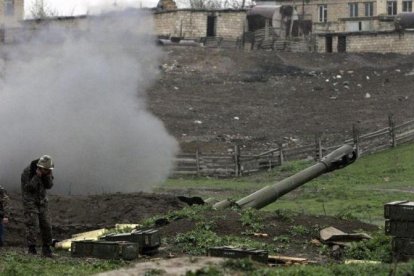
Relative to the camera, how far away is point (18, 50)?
3073 cm

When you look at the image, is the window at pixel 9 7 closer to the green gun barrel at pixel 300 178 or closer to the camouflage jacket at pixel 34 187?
the green gun barrel at pixel 300 178

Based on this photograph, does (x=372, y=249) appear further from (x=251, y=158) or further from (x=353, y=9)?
(x=353, y=9)


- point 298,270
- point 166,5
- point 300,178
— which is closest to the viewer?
point 298,270

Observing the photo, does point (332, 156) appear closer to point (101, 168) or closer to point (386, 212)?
point (386, 212)

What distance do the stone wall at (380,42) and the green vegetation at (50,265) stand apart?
5628 cm

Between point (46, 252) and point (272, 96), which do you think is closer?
point (46, 252)

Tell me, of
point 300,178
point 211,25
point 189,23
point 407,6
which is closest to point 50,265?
point 300,178

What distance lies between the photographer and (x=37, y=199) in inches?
627

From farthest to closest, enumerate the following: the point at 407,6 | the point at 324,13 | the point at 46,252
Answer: the point at 324,13 < the point at 407,6 < the point at 46,252

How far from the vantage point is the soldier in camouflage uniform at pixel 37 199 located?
621 inches

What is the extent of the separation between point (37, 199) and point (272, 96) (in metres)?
41.5

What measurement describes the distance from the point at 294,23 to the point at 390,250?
64.6 metres

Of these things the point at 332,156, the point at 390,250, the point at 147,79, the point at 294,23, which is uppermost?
the point at 294,23

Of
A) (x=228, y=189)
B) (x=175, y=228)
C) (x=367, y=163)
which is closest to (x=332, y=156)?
(x=175, y=228)
